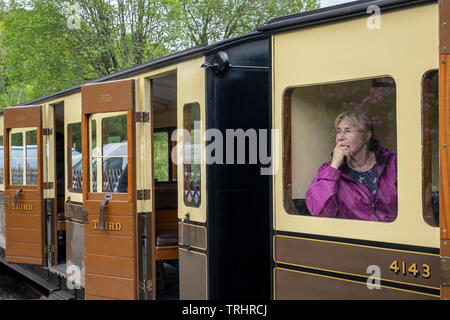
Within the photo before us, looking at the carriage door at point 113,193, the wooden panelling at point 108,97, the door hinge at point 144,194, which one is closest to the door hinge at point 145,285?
the carriage door at point 113,193

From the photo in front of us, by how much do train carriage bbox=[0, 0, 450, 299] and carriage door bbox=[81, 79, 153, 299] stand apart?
0.01 metres

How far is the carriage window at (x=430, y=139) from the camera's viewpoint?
314 cm

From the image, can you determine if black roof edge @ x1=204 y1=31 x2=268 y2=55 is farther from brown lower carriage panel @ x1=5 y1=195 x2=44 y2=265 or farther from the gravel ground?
the gravel ground

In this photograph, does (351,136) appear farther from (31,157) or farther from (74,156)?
(31,157)

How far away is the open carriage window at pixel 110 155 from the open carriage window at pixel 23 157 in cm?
233

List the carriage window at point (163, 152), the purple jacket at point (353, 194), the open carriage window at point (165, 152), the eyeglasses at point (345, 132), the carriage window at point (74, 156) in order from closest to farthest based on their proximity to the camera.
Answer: the purple jacket at point (353, 194)
the eyeglasses at point (345, 132)
the carriage window at point (74, 156)
the carriage window at point (163, 152)
the open carriage window at point (165, 152)

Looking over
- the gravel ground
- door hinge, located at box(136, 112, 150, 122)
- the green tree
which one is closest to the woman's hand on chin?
door hinge, located at box(136, 112, 150, 122)

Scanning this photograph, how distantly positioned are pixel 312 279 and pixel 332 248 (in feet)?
0.84

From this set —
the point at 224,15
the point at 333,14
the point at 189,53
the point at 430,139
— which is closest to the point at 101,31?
the point at 224,15

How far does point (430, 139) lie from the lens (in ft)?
10.3

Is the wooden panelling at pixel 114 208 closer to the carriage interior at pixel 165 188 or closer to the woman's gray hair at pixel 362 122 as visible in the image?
the carriage interior at pixel 165 188

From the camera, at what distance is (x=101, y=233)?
5.40 m

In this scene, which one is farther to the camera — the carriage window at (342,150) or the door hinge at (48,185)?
the door hinge at (48,185)
